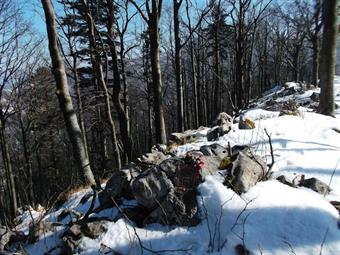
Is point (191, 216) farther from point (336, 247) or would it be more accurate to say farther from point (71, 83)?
point (71, 83)

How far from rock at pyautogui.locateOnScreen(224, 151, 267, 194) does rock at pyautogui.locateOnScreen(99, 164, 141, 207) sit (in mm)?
1282

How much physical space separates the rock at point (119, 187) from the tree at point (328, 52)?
4.91 meters

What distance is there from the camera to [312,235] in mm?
2891

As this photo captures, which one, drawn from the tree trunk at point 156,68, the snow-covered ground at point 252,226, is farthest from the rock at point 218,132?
the tree trunk at point 156,68

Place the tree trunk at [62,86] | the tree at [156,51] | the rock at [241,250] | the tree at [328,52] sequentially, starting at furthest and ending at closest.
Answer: the tree at [156,51]
the tree at [328,52]
the tree trunk at [62,86]
the rock at [241,250]

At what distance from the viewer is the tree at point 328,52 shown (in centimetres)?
687

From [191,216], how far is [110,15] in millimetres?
9605

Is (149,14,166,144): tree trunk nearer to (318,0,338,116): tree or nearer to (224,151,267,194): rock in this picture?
(318,0,338,116): tree

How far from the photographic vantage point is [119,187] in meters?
4.26

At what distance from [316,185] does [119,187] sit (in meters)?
2.29

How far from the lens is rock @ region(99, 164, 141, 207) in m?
4.21

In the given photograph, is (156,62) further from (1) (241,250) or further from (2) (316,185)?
(1) (241,250)

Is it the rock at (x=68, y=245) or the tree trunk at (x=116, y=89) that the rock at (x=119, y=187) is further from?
the tree trunk at (x=116, y=89)

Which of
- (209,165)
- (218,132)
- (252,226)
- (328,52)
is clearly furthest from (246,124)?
(252,226)
